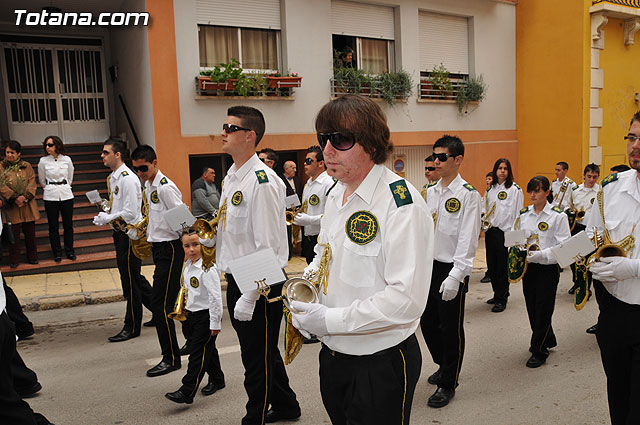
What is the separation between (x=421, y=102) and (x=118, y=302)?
8472 millimetres

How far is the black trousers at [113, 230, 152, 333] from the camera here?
6.46m

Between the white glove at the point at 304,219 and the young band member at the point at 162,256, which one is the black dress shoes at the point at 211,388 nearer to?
the young band member at the point at 162,256

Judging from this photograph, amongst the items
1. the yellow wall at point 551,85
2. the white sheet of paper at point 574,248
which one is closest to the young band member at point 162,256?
the white sheet of paper at point 574,248

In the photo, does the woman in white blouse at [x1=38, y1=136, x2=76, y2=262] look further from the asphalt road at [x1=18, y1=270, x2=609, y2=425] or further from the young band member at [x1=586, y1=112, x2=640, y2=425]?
the young band member at [x1=586, y1=112, x2=640, y2=425]

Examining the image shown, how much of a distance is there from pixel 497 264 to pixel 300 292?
6254 mm

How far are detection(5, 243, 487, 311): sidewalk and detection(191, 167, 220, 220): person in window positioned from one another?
144cm

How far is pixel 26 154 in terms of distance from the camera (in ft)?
40.5

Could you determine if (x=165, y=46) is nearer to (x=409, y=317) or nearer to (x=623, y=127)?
(x=409, y=317)

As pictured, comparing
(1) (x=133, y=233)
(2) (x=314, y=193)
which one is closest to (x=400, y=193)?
(1) (x=133, y=233)

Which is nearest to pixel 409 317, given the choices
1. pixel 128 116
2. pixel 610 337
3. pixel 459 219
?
pixel 610 337

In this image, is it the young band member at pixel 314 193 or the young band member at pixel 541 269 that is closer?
the young band member at pixel 541 269

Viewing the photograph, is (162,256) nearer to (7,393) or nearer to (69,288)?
(7,393)

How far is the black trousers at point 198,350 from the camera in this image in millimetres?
4551

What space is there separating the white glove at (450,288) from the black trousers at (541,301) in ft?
5.50
